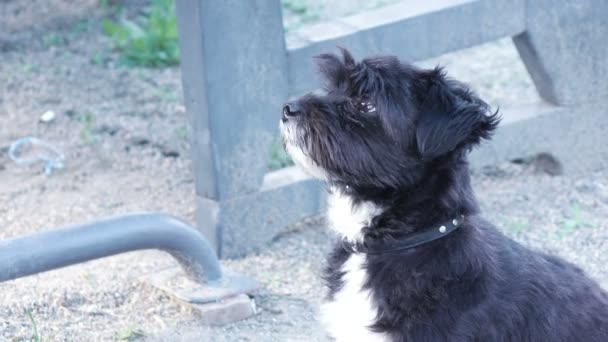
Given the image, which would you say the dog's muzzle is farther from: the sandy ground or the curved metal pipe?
the sandy ground

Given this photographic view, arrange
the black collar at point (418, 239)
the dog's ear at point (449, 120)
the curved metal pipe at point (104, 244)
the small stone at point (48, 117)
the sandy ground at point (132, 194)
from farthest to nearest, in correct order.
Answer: the small stone at point (48, 117), the sandy ground at point (132, 194), the curved metal pipe at point (104, 244), the black collar at point (418, 239), the dog's ear at point (449, 120)

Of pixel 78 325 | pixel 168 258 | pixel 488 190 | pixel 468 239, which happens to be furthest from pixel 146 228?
pixel 488 190

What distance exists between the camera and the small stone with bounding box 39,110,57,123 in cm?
707

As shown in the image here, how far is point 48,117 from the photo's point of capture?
7098 millimetres

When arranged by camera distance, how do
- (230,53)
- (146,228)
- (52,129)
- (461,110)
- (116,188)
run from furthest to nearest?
1. (52,129)
2. (116,188)
3. (230,53)
4. (146,228)
5. (461,110)

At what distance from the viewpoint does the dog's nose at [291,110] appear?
3.67 m

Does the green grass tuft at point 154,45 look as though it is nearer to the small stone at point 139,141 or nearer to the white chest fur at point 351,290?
the small stone at point 139,141

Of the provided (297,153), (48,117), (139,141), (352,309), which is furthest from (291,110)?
(48,117)

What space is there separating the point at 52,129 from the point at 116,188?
1.12 m

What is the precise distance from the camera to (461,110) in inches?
135

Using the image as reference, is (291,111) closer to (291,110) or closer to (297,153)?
(291,110)

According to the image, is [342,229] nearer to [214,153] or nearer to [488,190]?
[214,153]

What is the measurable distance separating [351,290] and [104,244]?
1.17 meters

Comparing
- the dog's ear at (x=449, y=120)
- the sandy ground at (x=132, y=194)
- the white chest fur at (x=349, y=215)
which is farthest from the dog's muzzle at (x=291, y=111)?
the sandy ground at (x=132, y=194)
